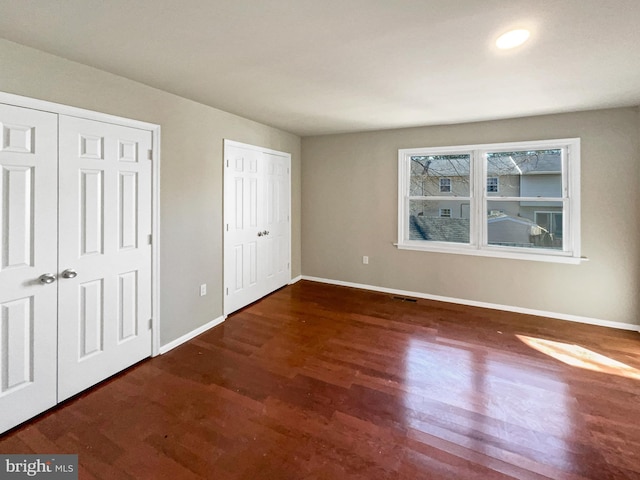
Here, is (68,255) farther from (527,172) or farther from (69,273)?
(527,172)

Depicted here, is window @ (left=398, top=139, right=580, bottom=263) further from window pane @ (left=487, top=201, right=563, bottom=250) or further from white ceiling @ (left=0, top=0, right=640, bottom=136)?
white ceiling @ (left=0, top=0, right=640, bottom=136)

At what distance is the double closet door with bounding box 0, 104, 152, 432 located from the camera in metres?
1.90

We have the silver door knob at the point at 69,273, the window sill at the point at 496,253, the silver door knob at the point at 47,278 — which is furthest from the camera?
the window sill at the point at 496,253

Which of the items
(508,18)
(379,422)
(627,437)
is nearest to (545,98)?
(508,18)

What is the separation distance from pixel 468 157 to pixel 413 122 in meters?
0.90

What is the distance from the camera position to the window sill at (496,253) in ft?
11.8

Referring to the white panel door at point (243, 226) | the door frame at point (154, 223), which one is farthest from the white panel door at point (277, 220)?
the door frame at point (154, 223)

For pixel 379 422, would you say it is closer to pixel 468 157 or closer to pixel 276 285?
pixel 276 285

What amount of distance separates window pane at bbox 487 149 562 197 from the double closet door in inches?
158

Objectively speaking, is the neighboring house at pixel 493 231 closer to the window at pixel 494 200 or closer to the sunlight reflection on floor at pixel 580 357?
the window at pixel 494 200

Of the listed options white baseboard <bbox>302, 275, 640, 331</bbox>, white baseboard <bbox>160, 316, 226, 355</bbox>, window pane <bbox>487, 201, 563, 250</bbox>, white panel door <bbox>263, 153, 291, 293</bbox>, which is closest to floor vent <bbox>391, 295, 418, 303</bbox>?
white baseboard <bbox>302, 275, 640, 331</bbox>

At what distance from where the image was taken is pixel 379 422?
1.97 metres

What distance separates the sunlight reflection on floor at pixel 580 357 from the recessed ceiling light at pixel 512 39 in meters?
2.63

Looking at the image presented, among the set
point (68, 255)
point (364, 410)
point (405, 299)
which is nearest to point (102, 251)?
point (68, 255)
